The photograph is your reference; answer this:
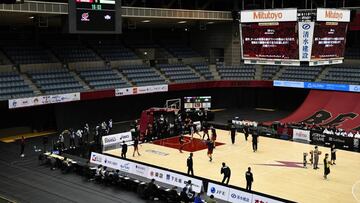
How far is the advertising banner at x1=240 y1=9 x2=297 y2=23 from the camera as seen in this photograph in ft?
100

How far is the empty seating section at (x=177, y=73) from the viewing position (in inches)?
1860

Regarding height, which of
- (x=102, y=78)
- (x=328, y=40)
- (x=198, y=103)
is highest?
(x=328, y=40)

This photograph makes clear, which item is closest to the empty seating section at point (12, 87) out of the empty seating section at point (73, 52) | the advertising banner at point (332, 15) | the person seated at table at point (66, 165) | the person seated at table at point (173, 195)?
the empty seating section at point (73, 52)

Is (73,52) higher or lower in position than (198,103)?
higher

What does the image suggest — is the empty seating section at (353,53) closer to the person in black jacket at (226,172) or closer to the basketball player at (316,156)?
the basketball player at (316,156)

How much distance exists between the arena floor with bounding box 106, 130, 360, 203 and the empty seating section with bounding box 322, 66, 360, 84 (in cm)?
1198

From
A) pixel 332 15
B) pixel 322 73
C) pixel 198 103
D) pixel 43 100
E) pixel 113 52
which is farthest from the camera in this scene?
pixel 113 52

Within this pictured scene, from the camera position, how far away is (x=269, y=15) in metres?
31.7

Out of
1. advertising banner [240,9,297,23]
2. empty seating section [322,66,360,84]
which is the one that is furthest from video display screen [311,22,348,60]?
empty seating section [322,66,360,84]

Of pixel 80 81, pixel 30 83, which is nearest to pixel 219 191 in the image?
pixel 30 83

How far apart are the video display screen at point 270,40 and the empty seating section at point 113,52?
17054 millimetres

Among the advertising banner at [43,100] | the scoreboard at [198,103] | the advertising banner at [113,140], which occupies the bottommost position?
the advertising banner at [113,140]

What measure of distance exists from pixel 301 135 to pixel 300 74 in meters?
13.1

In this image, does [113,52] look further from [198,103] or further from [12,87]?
[12,87]
